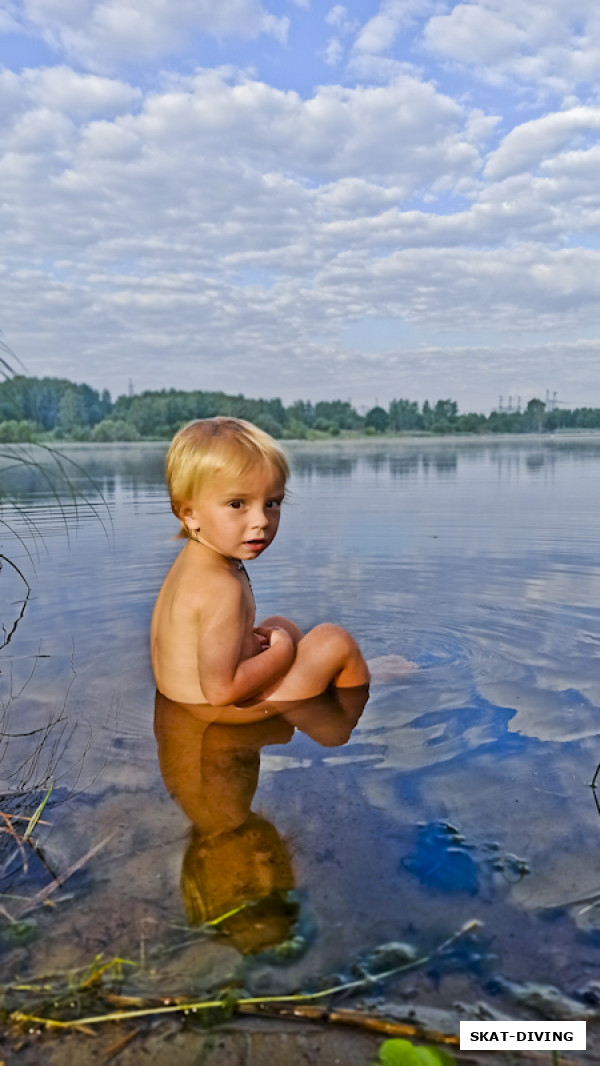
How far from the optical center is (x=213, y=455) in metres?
2.84

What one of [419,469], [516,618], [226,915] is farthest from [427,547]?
[419,469]

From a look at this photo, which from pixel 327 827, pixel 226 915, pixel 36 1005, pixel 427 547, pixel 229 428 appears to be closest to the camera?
pixel 36 1005

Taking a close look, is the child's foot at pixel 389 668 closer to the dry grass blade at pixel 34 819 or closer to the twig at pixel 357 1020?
the dry grass blade at pixel 34 819

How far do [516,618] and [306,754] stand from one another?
205 centimetres

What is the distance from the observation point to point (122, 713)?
300 centimetres

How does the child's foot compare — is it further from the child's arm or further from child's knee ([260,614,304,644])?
the child's arm

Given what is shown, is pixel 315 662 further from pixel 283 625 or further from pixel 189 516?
pixel 189 516

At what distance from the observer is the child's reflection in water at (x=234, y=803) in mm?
1641

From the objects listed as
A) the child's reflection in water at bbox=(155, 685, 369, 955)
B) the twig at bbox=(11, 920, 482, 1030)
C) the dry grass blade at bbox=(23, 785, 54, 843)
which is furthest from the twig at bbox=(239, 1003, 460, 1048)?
the dry grass blade at bbox=(23, 785, 54, 843)

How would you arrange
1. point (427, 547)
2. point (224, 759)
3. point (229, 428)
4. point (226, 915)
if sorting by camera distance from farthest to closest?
1. point (427, 547)
2. point (229, 428)
3. point (224, 759)
4. point (226, 915)

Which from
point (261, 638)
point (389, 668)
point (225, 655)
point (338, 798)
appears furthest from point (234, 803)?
point (389, 668)

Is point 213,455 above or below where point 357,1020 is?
above

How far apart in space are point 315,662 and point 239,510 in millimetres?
746

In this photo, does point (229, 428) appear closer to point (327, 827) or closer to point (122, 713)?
point (122, 713)
